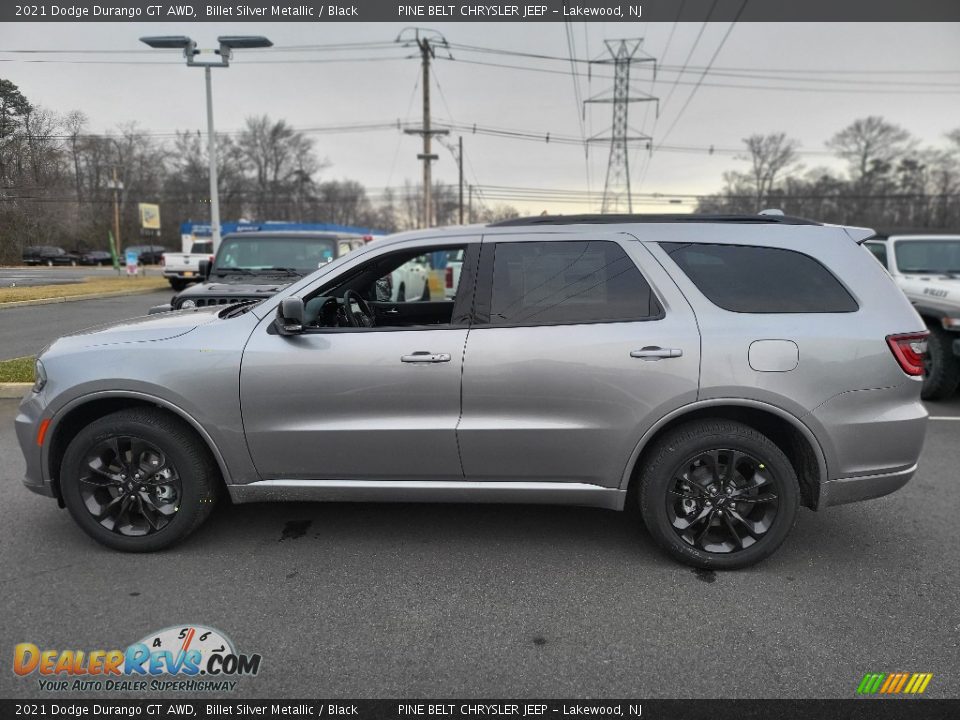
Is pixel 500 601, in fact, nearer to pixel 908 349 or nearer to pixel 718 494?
pixel 718 494

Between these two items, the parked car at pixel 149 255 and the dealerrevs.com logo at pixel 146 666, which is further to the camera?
the parked car at pixel 149 255

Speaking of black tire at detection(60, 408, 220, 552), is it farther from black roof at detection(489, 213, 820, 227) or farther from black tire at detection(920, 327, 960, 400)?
black tire at detection(920, 327, 960, 400)

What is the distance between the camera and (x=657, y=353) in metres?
3.10

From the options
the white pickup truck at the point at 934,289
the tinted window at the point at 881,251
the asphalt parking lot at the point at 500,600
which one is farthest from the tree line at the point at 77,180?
the tinted window at the point at 881,251

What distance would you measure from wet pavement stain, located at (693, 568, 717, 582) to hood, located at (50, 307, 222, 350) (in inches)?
116

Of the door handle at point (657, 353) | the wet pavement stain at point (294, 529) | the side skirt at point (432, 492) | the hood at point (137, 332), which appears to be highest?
the hood at point (137, 332)

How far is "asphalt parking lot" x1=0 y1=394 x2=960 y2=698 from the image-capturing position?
2439 millimetres

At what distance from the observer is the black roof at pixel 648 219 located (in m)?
3.40

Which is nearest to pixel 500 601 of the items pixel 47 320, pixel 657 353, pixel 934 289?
pixel 657 353

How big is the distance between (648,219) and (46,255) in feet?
23.7

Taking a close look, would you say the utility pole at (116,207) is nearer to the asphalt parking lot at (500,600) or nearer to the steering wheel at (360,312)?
the steering wheel at (360,312)

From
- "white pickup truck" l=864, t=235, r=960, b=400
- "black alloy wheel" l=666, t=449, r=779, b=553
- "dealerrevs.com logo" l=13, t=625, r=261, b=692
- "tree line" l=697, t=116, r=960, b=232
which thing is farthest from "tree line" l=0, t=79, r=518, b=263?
"tree line" l=697, t=116, r=960, b=232

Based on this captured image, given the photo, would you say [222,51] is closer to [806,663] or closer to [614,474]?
[614,474]

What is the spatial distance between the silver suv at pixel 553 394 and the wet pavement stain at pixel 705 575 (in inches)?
3.0
